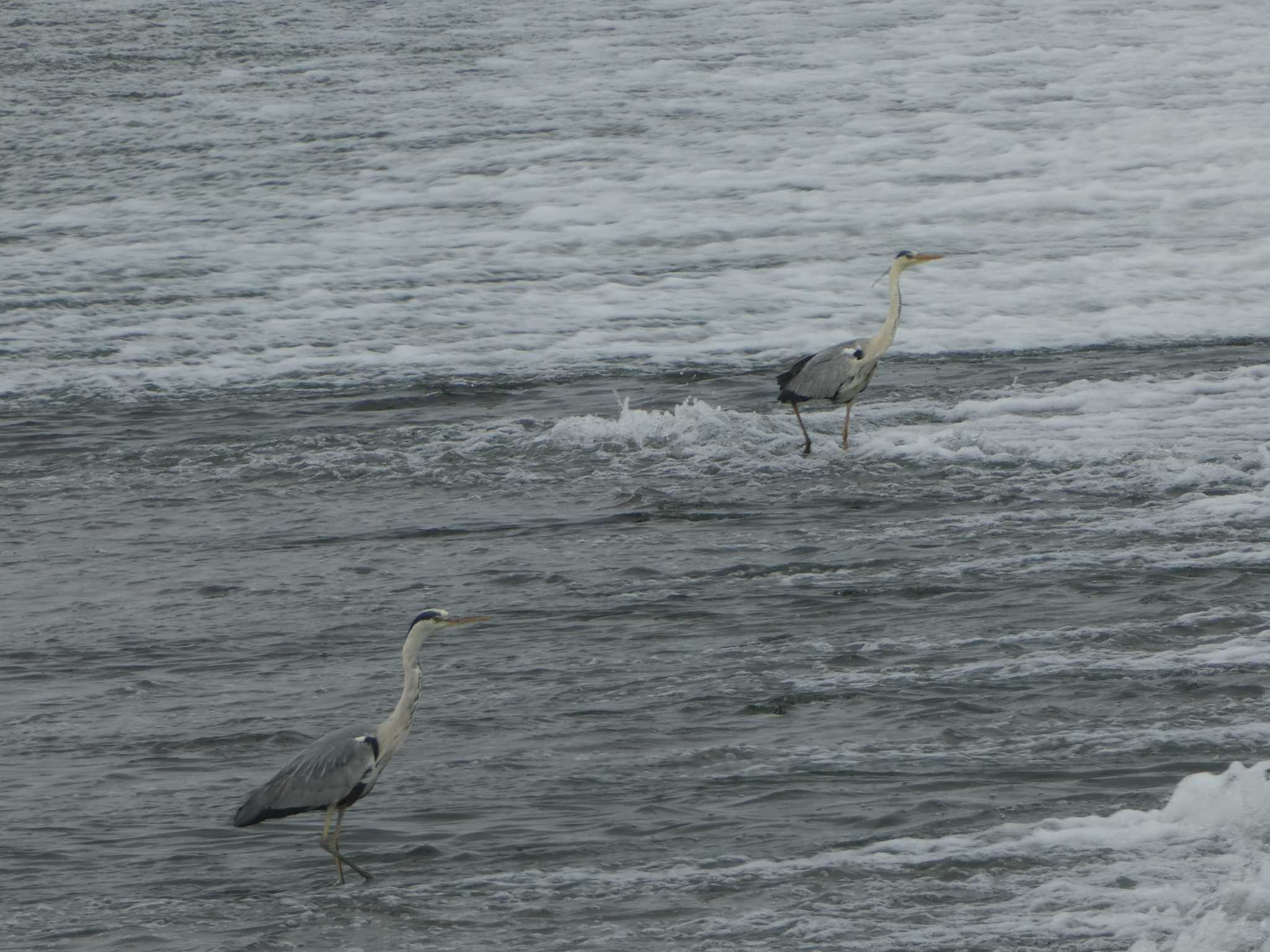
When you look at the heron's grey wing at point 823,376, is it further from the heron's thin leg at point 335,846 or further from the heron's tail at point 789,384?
the heron's thin leg at point 335,846

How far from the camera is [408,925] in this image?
7734 mm

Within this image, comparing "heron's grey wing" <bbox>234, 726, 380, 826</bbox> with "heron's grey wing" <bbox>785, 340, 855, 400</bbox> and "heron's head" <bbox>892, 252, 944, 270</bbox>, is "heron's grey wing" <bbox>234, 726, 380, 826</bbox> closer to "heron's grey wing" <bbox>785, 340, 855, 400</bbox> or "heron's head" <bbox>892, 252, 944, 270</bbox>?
"heron's grey wing" <bbox>785, 340, 855, 400</bbox>

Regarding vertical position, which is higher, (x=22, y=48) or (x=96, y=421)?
(x=22, y=48)

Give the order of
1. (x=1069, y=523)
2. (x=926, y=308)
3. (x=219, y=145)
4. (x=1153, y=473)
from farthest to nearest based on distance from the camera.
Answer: (x=219, y=145) → (x=926, y=308) → (x=1153, y=473) → (x=1069, y=523)

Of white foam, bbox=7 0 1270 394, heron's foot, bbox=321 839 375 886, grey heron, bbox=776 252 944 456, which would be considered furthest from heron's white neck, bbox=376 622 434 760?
white foam, bbox=7 0 1270 394

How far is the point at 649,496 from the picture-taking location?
13.6 meters

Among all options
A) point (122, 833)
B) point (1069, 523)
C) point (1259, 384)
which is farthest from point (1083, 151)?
point (122, 833)

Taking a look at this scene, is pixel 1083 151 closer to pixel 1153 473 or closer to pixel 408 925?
pixel 1153 473

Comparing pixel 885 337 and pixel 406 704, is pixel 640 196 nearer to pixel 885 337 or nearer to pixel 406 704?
pixel 885 337

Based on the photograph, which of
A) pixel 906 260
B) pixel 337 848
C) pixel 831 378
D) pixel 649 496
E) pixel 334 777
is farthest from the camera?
pixel 906 260

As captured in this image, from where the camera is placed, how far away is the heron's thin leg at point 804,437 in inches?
574

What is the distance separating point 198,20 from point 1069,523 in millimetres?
24057

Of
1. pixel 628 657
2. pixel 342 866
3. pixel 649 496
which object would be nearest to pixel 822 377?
pixel 649 496

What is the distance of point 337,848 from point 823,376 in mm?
7374
